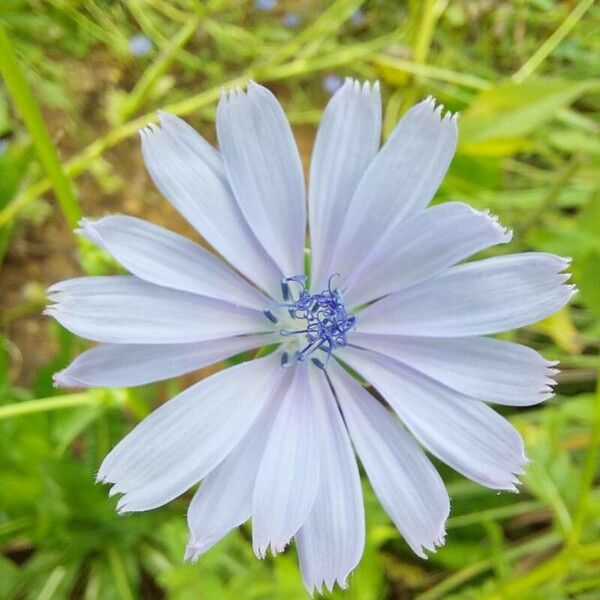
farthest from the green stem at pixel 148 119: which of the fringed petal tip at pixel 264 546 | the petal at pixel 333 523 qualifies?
the fringed petal tip at pixel 264 546

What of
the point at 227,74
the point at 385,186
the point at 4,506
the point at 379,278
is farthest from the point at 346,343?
the point at 227,74

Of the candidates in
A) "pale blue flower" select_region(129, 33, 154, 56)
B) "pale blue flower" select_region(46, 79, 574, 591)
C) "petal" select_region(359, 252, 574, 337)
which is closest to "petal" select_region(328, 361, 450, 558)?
"pale blue flower" select_region(46, 79, 574, 591)

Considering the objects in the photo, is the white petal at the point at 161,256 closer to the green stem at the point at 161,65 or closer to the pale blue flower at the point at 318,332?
the pale blue flower at the point at 318,332

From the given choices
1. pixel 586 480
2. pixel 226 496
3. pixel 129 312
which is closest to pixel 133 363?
pixel 129 312

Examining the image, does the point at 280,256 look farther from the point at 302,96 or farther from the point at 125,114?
the point at 302,96

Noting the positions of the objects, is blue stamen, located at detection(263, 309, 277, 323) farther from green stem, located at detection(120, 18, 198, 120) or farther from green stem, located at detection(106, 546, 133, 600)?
green stem, located at detection(106, 546, 133, 600)

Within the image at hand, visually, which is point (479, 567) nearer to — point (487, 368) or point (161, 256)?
point (487, 368)
